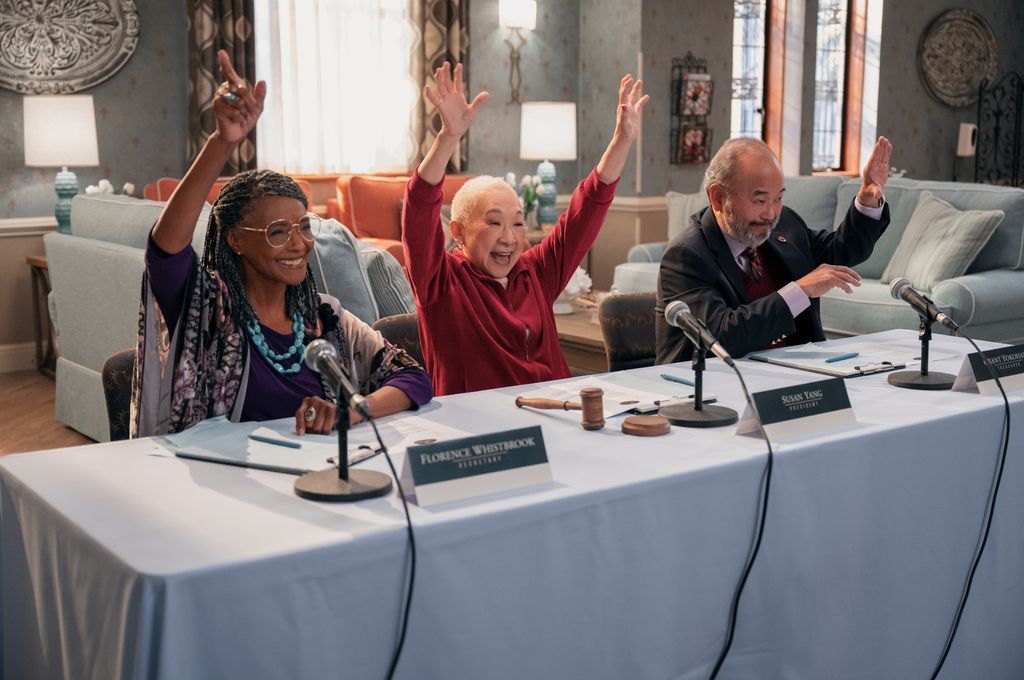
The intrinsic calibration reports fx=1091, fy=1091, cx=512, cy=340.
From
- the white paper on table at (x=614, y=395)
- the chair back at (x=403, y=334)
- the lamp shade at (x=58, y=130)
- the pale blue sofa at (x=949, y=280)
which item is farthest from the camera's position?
the lamp shade at (x=58, y=130)

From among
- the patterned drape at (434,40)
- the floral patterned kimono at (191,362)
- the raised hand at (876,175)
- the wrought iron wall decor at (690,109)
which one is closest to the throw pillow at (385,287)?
the raised hand at (876,175)

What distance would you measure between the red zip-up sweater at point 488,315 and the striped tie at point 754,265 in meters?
0.37

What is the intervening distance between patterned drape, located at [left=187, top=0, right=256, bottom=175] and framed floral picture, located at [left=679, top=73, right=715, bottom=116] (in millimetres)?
2991

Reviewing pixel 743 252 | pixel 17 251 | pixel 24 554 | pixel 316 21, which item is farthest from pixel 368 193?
pixel 24 554

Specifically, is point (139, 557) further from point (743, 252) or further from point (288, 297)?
point (743, 252)

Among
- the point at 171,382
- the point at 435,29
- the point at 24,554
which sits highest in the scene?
the point at 435,29

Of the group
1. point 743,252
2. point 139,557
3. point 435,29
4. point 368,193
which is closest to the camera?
point 139,557

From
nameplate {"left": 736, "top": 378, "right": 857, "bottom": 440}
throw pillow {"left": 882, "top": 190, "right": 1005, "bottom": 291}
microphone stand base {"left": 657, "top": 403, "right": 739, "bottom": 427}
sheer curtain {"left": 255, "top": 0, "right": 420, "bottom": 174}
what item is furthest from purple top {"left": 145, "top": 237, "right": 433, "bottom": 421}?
sheer curtain {"left": 255, "top": 0, "right": 420, "bottom": 174}

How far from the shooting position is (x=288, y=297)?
6.35 feet

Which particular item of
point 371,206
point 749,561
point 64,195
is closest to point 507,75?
point 371,206

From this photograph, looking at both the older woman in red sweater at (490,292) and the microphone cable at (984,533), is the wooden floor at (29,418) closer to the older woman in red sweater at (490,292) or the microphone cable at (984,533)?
the older woman in red sweater at (490,292)

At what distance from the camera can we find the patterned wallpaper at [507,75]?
740cm

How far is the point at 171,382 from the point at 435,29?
→ 18.5 ft

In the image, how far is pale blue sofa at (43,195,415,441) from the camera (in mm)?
3105
